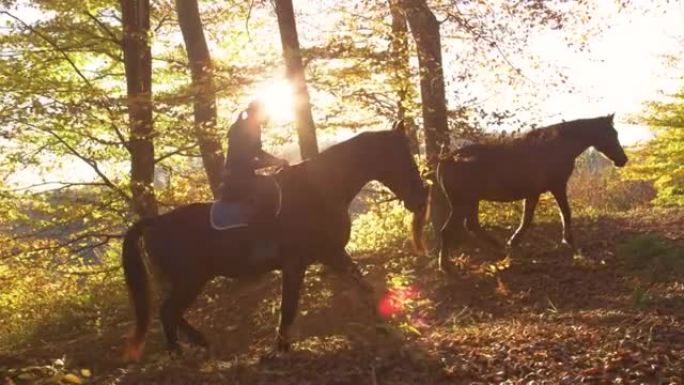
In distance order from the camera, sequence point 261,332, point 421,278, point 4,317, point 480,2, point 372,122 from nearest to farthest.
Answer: point 261,332
point 421,278
point 480,2
point 372,122
point 4,317

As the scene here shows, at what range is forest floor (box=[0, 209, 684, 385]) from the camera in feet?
18.2

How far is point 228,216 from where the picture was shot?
668cm

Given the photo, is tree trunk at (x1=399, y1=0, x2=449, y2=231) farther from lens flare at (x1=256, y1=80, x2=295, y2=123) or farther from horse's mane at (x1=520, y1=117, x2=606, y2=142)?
lens flare at (x1=256, y1=80, x2=295, y2=123)

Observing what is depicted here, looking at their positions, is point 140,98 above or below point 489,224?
above

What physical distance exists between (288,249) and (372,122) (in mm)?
6799

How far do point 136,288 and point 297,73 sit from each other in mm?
5221

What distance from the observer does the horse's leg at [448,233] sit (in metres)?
11.0

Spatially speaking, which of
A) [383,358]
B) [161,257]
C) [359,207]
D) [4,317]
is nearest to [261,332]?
[161,257]

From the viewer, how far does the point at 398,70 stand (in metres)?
10.6

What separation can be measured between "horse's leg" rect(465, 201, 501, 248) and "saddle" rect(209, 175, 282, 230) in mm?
5788

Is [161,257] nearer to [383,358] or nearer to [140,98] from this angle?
[383,358]

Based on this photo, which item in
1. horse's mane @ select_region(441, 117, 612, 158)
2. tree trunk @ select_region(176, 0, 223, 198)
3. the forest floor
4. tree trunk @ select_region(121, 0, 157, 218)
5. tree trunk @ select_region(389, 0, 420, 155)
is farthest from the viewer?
horse's mane @ select_region(441, 117, 612, 158)

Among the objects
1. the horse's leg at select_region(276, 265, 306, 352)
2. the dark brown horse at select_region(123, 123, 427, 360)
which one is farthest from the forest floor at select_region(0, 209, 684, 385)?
the dark brown horse at select_region(123, 123, 427, 360)

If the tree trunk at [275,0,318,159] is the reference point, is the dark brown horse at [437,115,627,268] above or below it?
below
